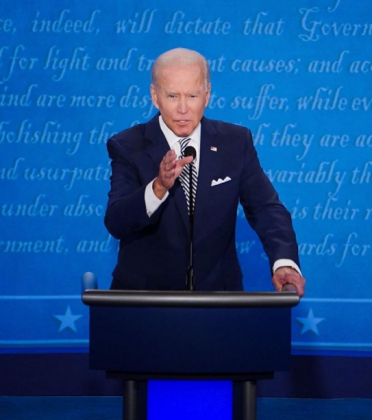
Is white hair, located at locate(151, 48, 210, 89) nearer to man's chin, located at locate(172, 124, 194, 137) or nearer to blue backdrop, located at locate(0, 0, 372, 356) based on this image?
man's chin, located at locate(172, 124, 194, 137)

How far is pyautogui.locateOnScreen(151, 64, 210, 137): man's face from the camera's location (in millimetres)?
2471

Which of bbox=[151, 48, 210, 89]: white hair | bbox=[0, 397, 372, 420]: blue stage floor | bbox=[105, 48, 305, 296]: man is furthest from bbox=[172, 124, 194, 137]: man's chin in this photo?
bbox=[0, 397, 372, 420]: blue stage floor

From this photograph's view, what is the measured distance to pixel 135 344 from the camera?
1.96 meters

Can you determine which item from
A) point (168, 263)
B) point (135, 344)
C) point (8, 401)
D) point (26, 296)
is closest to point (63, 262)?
point (26, 296)

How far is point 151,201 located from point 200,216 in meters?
0.35

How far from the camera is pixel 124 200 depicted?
7.71 ft

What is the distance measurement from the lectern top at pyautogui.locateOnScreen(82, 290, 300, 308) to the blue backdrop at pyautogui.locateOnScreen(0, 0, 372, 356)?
8.01 feet

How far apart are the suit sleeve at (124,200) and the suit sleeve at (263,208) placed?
0.34 metres

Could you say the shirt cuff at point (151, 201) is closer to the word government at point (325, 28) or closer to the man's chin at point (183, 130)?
the man's chin at point (183, 130)

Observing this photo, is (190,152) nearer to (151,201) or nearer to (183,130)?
(151,201)

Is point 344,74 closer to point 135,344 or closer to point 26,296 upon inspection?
point 26,296

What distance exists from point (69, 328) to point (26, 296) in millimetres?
274

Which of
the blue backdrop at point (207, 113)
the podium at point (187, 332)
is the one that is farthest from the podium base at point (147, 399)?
the blue backdrop at point (207, 113)

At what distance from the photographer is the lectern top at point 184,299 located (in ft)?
6.35
